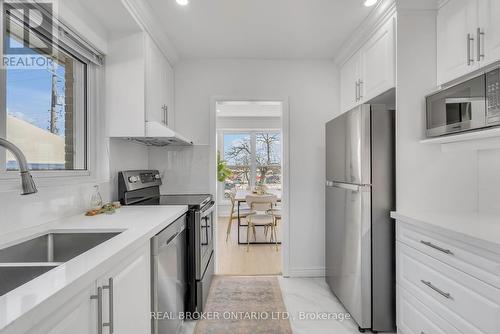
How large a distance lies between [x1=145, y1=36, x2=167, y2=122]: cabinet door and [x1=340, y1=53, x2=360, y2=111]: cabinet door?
1.83 m

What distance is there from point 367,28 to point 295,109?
40.3 inches

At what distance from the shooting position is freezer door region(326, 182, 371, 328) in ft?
6.36

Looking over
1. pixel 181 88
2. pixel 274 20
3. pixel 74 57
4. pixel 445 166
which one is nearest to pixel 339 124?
pixel 445 166

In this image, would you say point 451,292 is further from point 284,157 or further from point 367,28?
point 367,28

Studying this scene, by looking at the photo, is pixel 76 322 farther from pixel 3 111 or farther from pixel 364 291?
pixel 364 291

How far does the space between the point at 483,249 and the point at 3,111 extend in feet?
7.57

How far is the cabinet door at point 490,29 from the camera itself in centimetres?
144

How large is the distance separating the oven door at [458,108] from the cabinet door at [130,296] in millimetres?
1861

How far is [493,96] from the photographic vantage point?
1339 mm

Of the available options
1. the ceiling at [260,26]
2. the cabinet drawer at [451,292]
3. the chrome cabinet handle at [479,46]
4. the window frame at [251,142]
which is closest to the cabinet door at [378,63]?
the ceiling at [260,26]

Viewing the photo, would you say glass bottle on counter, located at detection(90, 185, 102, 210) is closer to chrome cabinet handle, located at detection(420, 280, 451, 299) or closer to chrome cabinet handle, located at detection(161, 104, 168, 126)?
Answer: chrome cabinet handle, located at detection(161, 104, 168, 126)

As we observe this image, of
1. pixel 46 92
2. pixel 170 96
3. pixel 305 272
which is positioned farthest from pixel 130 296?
pixel 305 272

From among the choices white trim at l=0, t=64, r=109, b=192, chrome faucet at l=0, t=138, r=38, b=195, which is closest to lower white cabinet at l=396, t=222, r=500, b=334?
chrome faucet at l=0, t=138, r=38, b=195

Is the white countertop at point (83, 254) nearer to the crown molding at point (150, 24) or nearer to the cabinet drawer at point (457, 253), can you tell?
the crown molding at point (150, 24)
